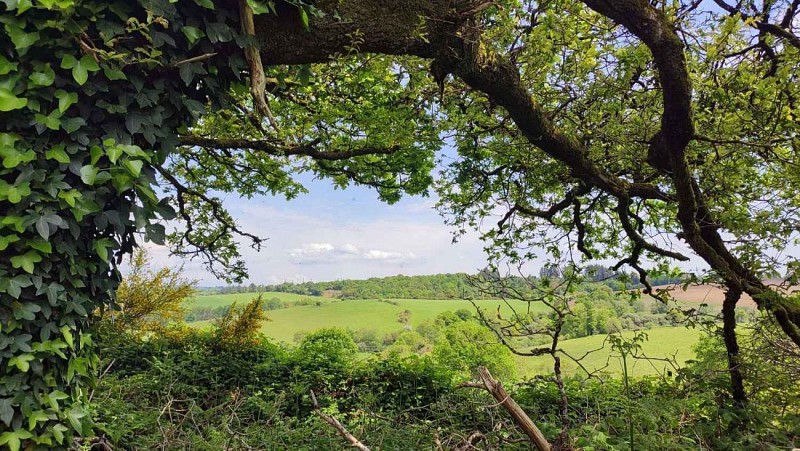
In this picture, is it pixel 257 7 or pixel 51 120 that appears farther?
pixel 257 7

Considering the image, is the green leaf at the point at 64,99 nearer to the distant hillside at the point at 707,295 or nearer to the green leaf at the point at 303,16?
the green leaf at the point at 303,16

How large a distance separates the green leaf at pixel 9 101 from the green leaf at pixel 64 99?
0.36 feet

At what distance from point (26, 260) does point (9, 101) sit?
2.09 feet

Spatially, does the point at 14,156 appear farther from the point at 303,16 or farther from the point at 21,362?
the point at 303,16

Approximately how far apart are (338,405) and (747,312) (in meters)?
4.64

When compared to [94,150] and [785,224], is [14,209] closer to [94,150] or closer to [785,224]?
[94,150]

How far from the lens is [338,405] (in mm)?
5543

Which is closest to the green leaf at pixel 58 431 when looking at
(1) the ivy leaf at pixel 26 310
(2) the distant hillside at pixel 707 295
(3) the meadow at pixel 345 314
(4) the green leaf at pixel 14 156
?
(1) the ivy leaf at pixel 26 310

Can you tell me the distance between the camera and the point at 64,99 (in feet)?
5.57

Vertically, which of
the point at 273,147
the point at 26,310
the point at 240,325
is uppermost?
the point at 273,147

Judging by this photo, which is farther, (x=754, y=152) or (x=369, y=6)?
(x=754, y=152)

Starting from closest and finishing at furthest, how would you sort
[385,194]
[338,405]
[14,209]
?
[14,209]
[338,405]
[385,194]

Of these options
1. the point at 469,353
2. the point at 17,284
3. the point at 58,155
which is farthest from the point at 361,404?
the point at 58,155

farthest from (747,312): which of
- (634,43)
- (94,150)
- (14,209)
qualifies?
(14,209)
